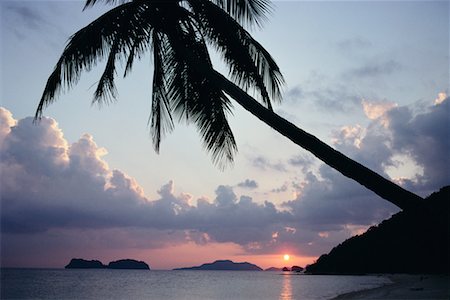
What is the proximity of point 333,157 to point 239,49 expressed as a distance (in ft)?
10.0

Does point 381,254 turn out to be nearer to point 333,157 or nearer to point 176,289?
point 176,289

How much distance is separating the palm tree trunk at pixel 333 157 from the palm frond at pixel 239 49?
1764 millimetres

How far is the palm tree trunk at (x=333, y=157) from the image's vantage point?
300cm

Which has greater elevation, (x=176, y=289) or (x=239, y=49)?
(x=239, y=49)

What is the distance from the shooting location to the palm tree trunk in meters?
3.00

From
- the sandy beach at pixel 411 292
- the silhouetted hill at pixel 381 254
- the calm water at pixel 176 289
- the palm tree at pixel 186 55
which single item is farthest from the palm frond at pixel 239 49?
the calm water at pixel 176 289

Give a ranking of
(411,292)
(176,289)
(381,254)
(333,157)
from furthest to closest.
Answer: (381,254) → (176,289) → (411,292) → (333,157)

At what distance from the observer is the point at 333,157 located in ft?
11.1

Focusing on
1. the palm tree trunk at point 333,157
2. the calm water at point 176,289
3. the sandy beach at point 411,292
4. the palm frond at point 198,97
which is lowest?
the calm water at point 176,289

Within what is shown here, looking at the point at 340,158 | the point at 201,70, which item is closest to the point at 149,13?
the point at 201,70

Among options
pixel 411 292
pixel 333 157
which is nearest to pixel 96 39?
pixel 333 157

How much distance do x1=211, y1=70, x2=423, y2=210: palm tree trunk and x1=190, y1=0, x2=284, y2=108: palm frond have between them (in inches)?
69.5

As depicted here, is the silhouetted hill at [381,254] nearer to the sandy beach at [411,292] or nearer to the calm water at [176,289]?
the sandy beach at [411,292]

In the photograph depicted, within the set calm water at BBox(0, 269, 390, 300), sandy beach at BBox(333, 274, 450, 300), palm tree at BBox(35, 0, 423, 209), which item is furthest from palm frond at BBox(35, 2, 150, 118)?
calm water at BBox(0, 269, 390, 300)
